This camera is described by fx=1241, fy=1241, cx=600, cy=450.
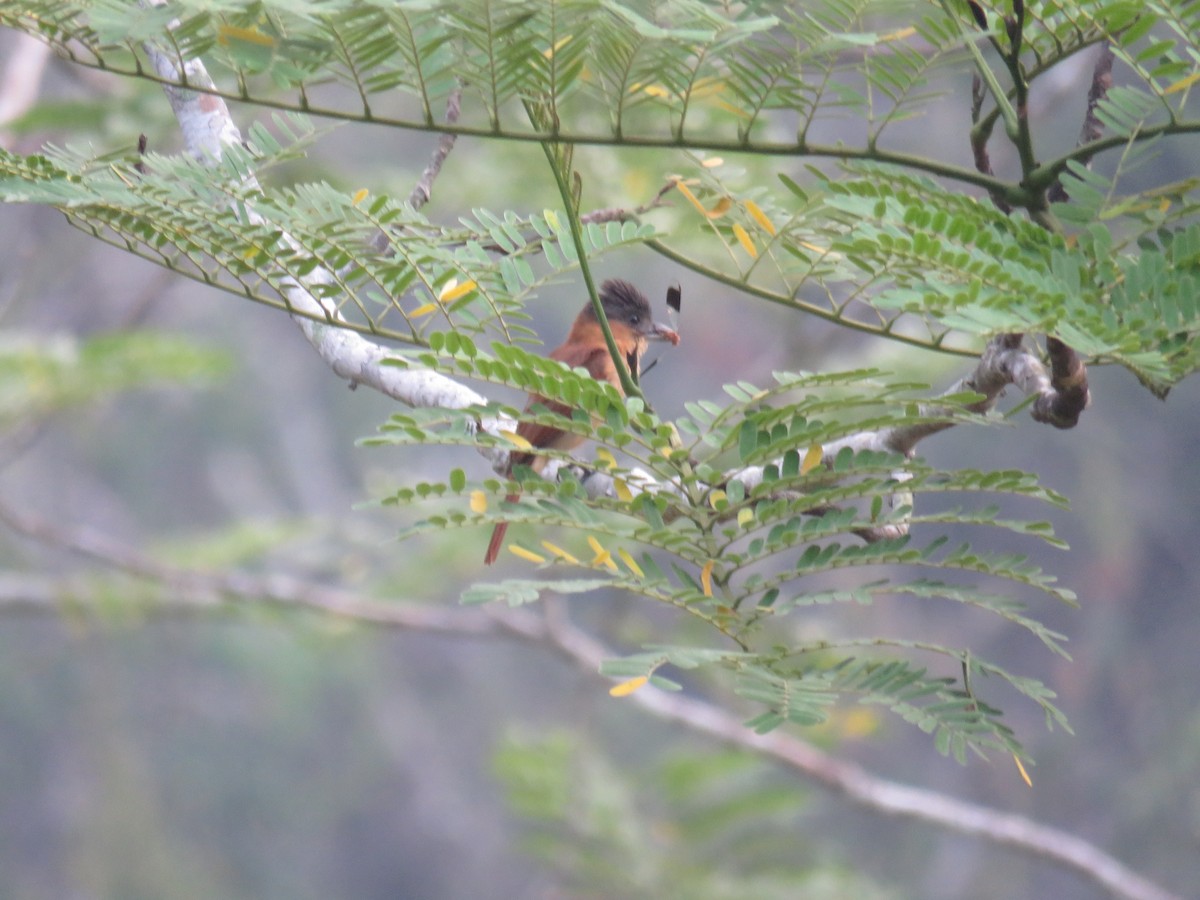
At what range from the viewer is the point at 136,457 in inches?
447

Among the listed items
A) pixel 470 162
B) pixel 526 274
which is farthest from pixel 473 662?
pixel 526 274

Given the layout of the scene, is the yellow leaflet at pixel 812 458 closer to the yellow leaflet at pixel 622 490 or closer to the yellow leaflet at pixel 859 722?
the yellow leaflet at pixel 622 490

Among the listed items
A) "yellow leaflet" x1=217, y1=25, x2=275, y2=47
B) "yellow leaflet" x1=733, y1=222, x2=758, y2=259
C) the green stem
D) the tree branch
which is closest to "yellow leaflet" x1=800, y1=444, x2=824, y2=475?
the green stem

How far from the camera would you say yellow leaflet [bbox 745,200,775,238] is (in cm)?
126

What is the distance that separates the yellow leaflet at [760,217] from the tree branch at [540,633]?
2464 millimetres

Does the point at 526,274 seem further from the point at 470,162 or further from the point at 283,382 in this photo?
the point at 283,382

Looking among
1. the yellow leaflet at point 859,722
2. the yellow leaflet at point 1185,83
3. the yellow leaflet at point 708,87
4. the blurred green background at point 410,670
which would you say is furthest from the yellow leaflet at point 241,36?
the yellow leaflet at point 859,722

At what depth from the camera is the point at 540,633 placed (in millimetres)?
4195

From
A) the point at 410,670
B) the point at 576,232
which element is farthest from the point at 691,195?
the point at 410,670

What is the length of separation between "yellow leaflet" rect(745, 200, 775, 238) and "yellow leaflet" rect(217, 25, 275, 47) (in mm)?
531

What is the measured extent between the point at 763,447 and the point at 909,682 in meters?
0.23

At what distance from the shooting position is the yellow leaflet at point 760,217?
1.26 m

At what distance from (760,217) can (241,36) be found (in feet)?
1.84

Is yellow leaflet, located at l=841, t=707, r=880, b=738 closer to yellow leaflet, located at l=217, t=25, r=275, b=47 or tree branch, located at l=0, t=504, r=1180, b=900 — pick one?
tree branch, located at l=0, t=504, r=1180, b=900
